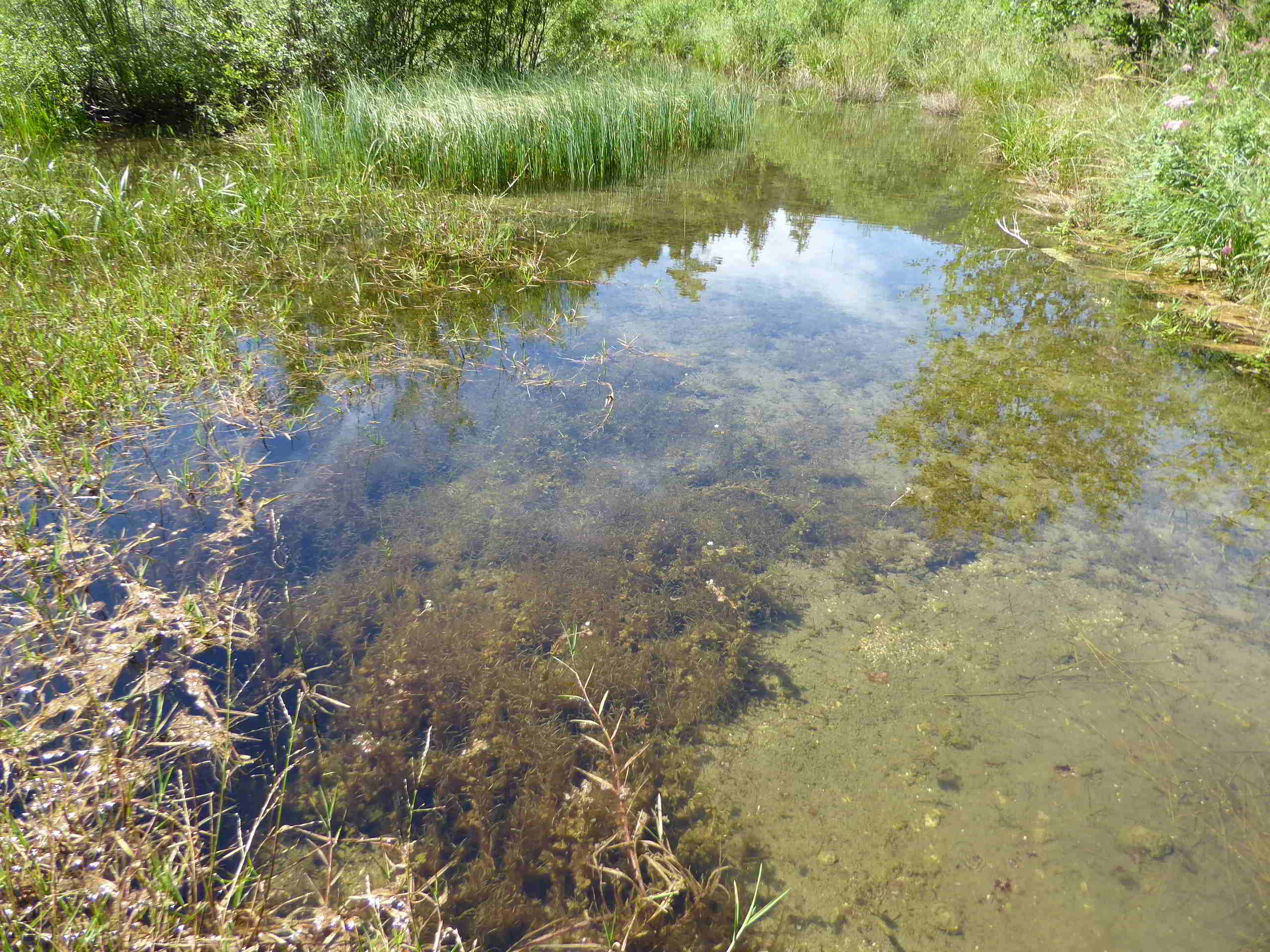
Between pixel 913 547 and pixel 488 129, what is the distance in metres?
5.52

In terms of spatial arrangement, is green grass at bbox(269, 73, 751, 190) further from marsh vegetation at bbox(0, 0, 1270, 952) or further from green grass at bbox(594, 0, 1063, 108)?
green grass at bbox(594, 0, 1063, 108)

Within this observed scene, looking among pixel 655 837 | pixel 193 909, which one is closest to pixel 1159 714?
pixel 655 837

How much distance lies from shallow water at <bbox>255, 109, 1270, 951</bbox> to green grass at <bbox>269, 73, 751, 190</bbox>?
243 centimetres

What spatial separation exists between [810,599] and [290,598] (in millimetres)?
1608

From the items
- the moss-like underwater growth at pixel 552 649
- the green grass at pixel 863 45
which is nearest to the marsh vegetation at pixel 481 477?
the moss-like underwater growth at pixel 552 649

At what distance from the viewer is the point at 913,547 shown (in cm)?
250

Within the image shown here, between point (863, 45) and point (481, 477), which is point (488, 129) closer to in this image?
point (481, 477)

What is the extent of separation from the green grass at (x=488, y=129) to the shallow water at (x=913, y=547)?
7.96ft

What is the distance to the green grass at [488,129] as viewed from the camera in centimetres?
605

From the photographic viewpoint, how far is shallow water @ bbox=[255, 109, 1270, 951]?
63.5 inches

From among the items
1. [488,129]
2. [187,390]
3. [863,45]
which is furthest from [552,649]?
[863,45]

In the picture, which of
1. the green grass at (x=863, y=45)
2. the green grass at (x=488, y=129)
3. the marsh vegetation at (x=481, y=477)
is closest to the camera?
the marsh vegetation at (x=481, y=477)

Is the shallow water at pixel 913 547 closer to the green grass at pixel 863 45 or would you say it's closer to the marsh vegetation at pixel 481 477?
the marsh vegetation at pixel 481 477

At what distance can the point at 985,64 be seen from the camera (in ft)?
37.8
